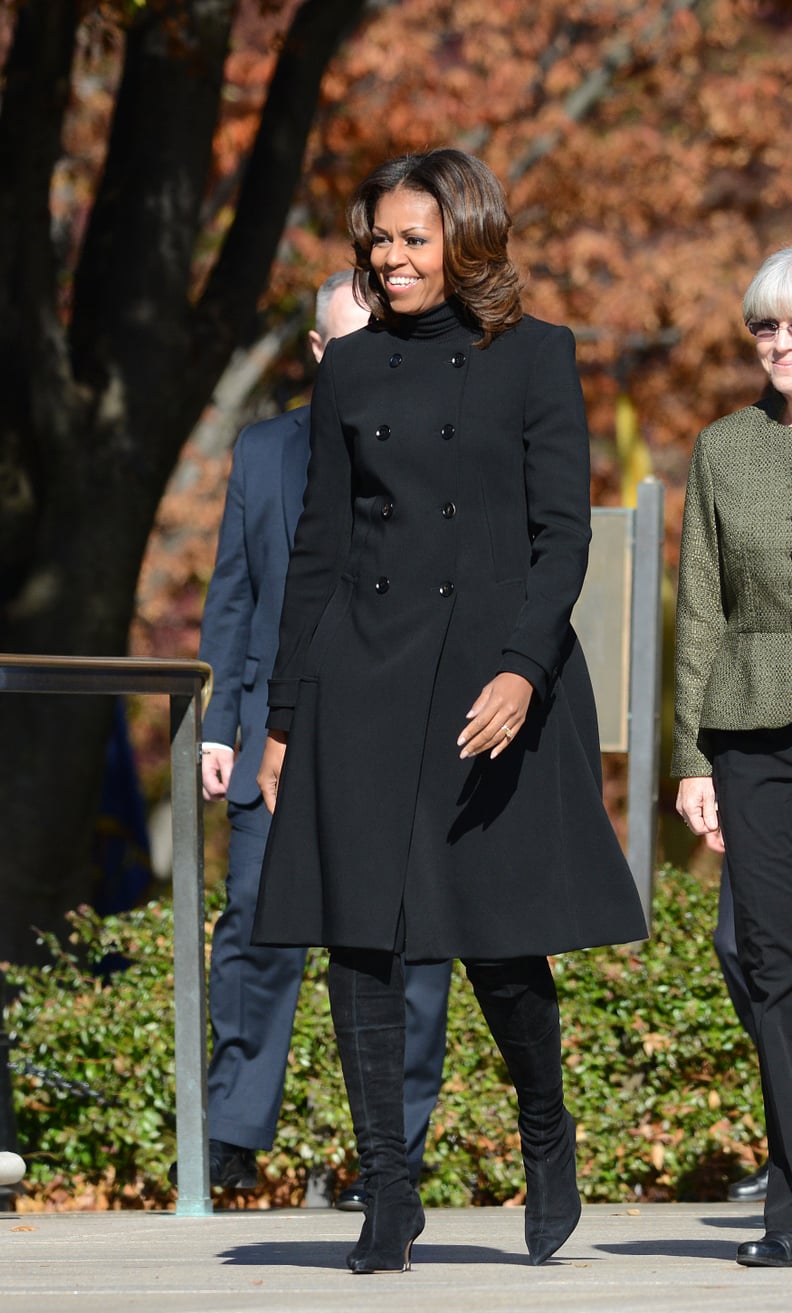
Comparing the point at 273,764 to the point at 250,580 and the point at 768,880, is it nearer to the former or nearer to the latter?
the point at 768,880

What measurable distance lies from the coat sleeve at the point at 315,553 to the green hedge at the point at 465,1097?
8.71 ft

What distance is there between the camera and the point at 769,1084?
4328mm

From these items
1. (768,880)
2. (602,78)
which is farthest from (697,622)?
(602,78)

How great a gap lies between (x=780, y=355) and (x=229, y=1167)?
2554mm

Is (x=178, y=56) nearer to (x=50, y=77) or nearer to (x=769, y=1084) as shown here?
(x=50, y=77)

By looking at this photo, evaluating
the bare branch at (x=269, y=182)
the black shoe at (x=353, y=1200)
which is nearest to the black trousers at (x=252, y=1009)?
the black shoe at (x=353, y=1200)

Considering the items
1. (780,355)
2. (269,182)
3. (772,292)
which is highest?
(269,182)

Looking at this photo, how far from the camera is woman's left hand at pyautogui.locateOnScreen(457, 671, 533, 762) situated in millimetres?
3873

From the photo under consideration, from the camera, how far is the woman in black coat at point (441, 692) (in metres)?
3.99

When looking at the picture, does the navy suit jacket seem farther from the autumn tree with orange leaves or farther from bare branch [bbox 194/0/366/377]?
bare branch [bbox 194/0/366/377]

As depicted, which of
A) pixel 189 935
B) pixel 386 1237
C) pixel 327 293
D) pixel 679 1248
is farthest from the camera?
pixel 327 293

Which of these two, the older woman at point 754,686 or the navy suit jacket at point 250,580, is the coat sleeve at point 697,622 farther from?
the navy suit jacket at point 250,580

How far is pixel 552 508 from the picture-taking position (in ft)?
13.3

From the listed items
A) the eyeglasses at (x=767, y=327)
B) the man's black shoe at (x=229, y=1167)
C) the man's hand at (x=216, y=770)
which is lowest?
the man's black shoe at (x=229, y=1167)
